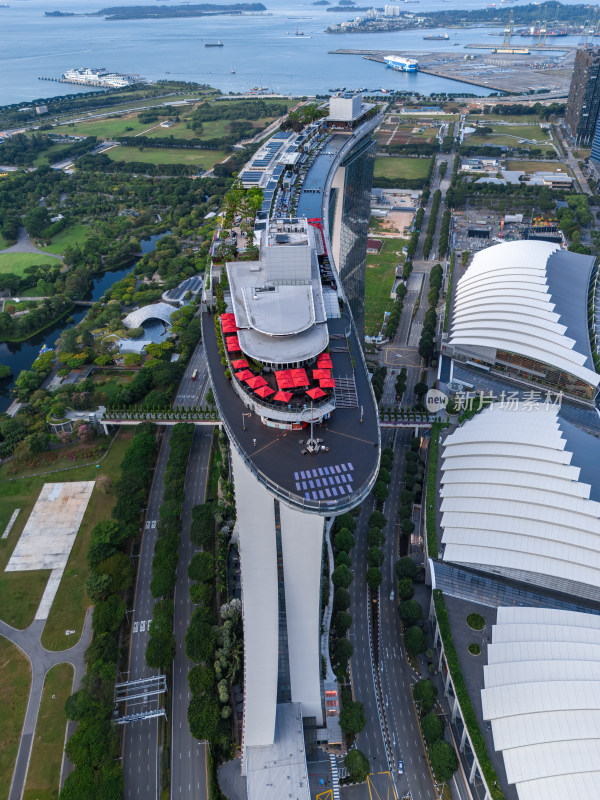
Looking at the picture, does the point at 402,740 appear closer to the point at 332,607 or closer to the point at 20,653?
the point at 332,607

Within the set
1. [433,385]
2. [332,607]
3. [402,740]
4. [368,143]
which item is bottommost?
[402,740]

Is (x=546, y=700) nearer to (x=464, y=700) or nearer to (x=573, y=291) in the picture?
(x=464, y=700)

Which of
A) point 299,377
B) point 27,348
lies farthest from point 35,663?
point 27,348

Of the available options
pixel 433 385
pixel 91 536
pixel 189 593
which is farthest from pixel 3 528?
pixel 433 385

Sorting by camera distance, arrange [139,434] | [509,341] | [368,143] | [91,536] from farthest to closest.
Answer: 1. [368,143]
2. [509,341]
3. [139,434]
4. [91,536]

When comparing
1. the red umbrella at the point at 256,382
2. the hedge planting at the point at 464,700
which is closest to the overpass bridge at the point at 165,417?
the hedge planting at the point at 464,700
